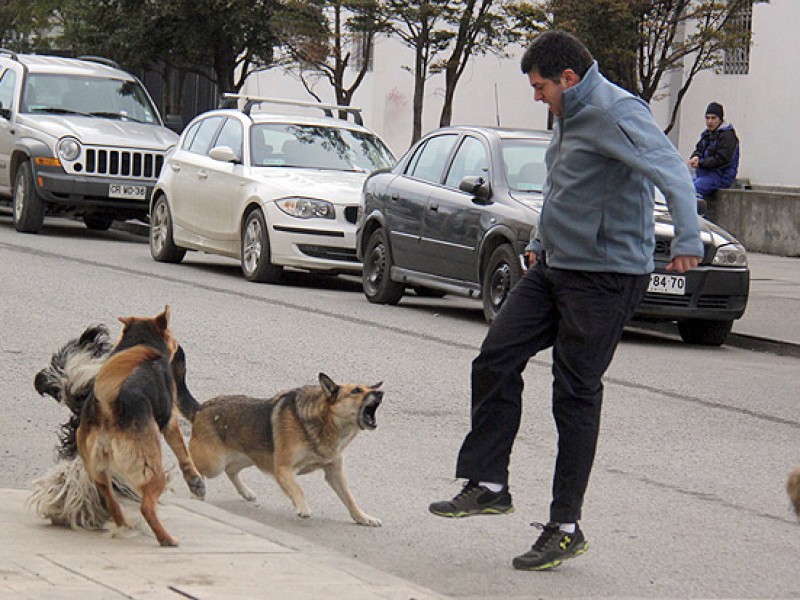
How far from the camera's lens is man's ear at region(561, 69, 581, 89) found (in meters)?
6.06

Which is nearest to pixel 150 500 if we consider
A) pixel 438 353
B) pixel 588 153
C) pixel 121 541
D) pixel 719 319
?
pixel 121 541

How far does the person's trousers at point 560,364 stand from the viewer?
6055 millimetres

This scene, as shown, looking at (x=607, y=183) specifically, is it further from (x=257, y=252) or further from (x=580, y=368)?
(x=257, y=252)

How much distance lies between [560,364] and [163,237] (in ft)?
42.4

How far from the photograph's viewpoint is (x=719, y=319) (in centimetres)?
1345

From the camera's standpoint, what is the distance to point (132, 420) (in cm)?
562

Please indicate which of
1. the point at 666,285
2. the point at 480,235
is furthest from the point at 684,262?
the point at 480,235

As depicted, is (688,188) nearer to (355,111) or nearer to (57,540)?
(57,540)

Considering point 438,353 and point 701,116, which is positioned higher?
point 701,116

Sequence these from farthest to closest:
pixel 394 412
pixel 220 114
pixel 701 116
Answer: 1. pixel 701 116
2. pixel 220 114
3. pixel 394 412

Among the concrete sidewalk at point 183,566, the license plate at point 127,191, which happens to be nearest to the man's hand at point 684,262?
the concrete sidewalk at point 183,566

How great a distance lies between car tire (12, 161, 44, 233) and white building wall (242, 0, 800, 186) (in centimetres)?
892

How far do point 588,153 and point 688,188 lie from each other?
39cm

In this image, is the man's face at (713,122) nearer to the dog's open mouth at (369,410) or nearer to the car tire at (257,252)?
the car tire at (257,252)
